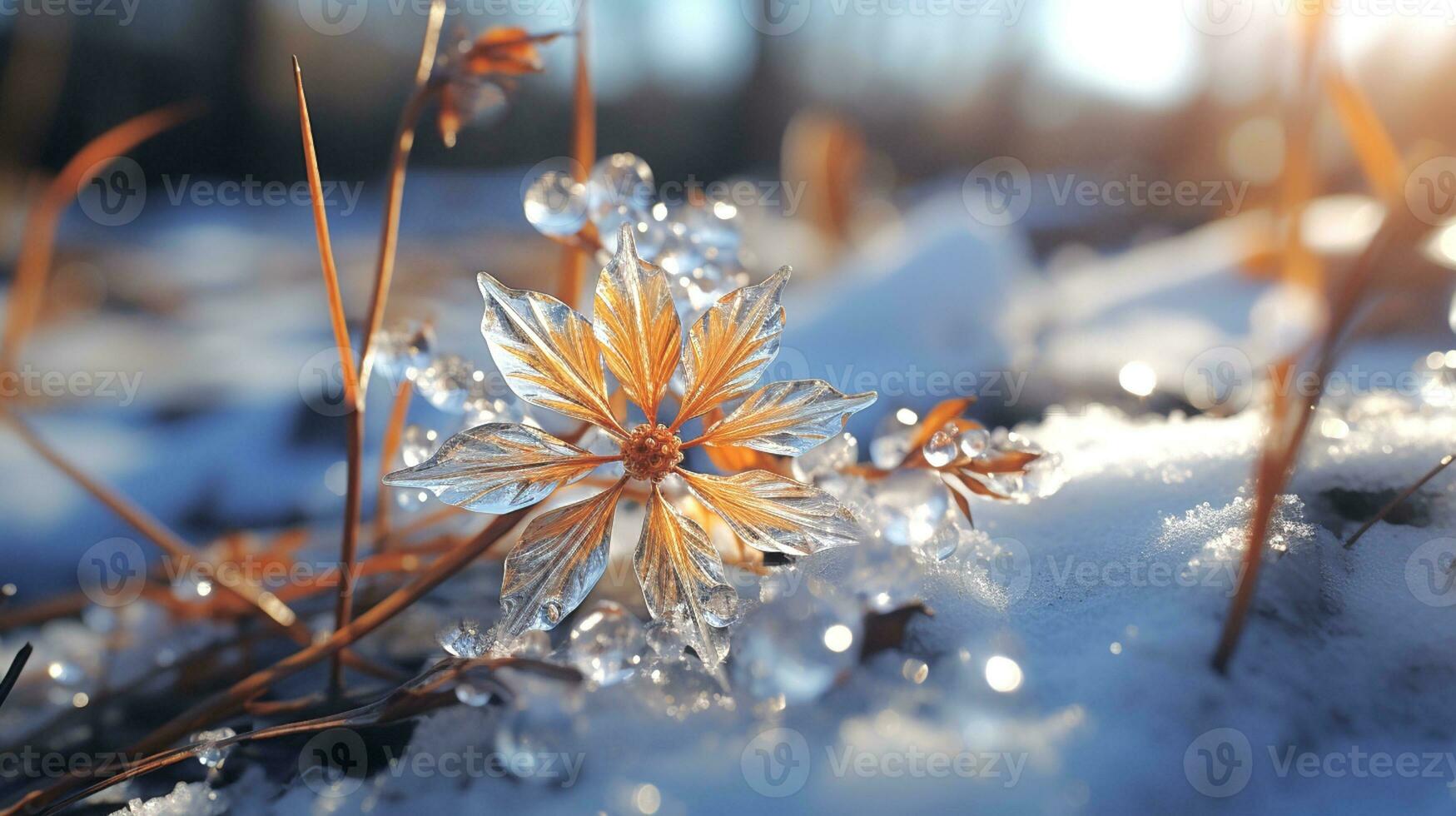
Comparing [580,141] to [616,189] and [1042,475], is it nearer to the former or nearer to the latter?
[616,189]

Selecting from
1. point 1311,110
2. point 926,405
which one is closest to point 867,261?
point 926,405

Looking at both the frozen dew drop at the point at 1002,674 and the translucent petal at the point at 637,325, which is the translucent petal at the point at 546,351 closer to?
the translucent petal at the point at 637,325

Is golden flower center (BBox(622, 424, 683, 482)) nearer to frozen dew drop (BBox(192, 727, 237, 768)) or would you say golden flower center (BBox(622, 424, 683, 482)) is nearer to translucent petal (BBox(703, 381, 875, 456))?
translucent petal (BBox(703, 381, 875, 456))

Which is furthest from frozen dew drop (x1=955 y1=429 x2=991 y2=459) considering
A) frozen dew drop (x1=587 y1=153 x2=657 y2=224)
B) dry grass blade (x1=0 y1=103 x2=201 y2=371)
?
dry grass blade (x1=0 y1=103 x2=201 y2=371)

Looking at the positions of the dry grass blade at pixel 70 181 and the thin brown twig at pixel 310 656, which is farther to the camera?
the dry grass blade at pixel 70 181

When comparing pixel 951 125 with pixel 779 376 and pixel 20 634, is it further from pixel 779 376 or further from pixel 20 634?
pixel 20 634

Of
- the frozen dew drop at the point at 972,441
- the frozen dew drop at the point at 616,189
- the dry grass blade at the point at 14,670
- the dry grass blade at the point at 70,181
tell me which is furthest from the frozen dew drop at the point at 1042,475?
the dry grass blade at the point at 70,181
